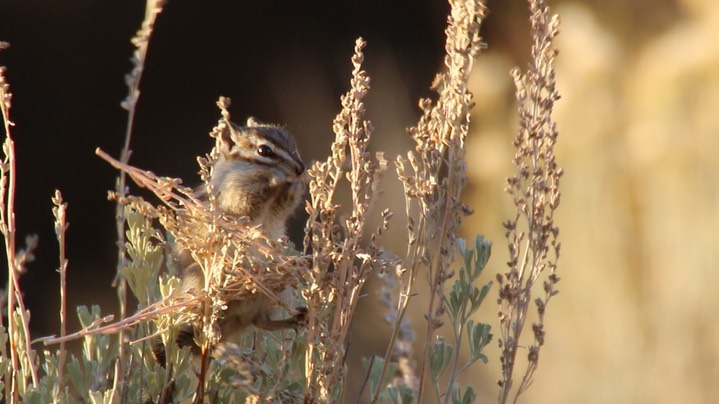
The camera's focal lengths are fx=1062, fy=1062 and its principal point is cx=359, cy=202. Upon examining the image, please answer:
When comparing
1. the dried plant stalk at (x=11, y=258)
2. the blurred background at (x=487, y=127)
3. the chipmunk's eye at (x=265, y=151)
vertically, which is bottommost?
the dried plant stalk at (x=11, y=258)

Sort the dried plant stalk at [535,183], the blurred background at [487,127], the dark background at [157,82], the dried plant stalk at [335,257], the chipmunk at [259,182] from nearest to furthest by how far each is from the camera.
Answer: the dried plant stalk at [335,257] < the dried plant stalk at [535,183] < the chipmunk at [259,182] < the blurred background at [487,127] < the dark background at [157,82]

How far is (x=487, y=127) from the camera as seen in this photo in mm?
5754

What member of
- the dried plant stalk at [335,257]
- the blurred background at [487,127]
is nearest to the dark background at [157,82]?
the blurred background at [487,127]

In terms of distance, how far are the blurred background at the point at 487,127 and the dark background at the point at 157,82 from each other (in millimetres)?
15

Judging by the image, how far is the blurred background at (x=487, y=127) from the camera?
5.06m

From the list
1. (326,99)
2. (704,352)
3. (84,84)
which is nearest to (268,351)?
(704,352)

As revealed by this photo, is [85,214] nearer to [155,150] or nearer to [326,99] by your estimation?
[155,150]

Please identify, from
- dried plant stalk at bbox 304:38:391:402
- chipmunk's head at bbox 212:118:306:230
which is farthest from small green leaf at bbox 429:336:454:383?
chipmunk's head at bbox 212:118:306:230

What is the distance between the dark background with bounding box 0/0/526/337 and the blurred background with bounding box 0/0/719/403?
0.01 metres

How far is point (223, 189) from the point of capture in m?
2.62

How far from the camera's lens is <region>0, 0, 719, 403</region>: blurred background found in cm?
506

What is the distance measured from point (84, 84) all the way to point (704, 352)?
4612 millimetres

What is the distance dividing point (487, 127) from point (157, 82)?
2917 millimetres

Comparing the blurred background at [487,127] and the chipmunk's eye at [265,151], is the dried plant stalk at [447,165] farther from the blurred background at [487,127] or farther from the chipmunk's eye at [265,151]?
the blurred background at [487,127]
